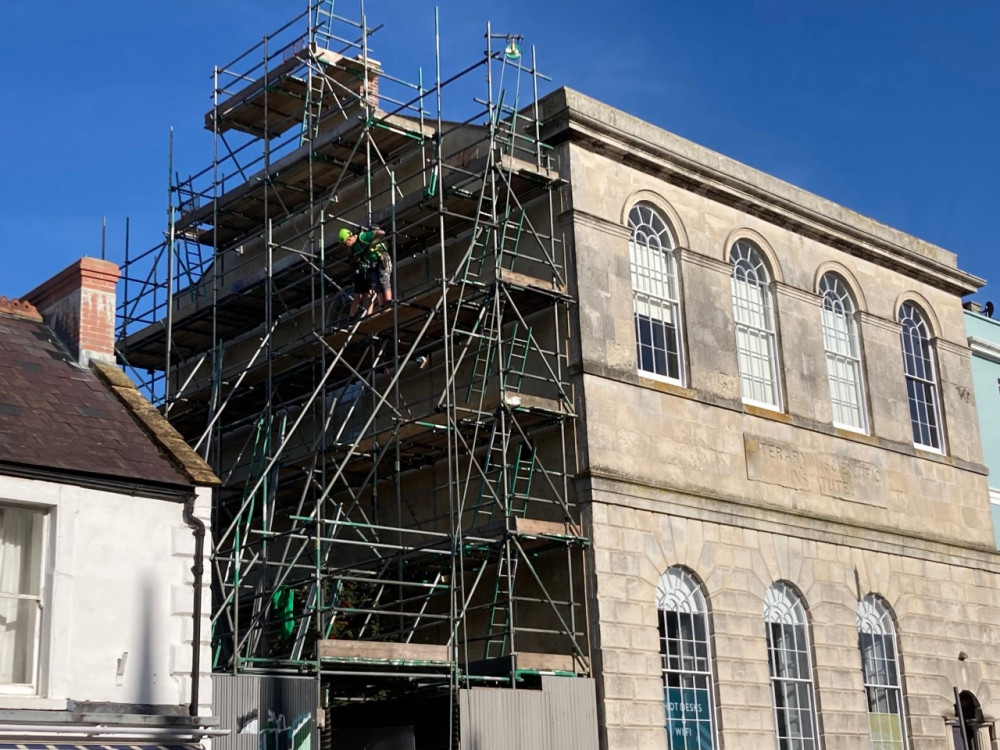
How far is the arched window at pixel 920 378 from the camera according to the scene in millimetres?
29406

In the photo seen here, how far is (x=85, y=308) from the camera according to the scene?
57.2ft

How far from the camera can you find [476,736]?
19312 mm


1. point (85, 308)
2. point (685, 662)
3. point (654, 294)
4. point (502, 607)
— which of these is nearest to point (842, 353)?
point (654, 294)

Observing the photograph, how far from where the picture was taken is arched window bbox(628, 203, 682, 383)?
24141 mm

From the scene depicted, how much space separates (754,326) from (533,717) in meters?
9.30

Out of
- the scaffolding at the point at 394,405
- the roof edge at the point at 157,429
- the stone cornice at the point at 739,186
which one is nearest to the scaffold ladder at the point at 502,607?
the scaffolding at the point at 394,405

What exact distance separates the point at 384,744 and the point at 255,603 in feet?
9.07

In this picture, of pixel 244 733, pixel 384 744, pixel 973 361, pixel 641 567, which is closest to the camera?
pixel 244 733

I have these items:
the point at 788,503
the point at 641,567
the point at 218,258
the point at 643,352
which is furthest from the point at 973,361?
the point at 218,258

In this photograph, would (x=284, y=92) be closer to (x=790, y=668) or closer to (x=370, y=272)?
(x=370, y=272)

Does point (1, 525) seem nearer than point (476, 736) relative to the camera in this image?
Yes

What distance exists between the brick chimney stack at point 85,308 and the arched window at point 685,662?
9404mm

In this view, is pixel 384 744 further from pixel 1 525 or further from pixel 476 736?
pixel 1 525

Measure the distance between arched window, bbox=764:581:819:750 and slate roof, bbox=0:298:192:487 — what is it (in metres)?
12.0
